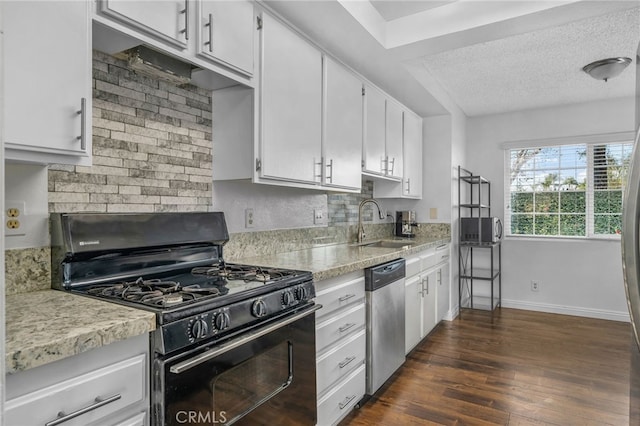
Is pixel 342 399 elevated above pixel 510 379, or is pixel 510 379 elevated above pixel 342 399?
pixel 342 399

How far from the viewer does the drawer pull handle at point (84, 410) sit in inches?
34.2

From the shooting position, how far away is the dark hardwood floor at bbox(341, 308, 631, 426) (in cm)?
222

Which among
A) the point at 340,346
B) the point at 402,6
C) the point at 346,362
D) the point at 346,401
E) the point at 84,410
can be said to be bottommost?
the point at 346,401

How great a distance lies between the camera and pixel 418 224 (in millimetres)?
4332

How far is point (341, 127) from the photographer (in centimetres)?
261

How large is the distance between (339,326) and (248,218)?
32.0 inches

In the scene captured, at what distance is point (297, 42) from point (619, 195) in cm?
399

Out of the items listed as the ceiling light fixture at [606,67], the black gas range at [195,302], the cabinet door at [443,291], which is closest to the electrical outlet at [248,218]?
the black gas range at [195,302]

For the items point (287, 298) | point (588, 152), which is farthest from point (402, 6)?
point (588, 152)

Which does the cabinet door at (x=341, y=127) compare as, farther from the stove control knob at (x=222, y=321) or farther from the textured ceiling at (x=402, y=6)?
the stove control knob at (x=222, y=321)

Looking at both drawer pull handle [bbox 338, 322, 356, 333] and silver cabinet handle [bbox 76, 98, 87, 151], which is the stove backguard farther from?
drawer pull handle [bbox 338, 322, 356, 333]

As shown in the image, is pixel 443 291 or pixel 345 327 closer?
pixel 345 327

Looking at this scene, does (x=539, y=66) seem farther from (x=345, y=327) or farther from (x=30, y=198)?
(x=30, y=198)

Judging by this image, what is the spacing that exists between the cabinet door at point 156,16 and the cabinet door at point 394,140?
2.16 meters
